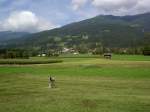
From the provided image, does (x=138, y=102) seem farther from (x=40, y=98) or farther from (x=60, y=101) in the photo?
(x=40, y=98)

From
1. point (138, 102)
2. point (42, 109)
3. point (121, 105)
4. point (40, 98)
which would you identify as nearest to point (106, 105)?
point (121, 105)

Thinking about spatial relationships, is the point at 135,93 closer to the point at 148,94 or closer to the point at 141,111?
the point at 148,94

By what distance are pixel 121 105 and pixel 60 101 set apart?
19.4 feet

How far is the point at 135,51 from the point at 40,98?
143493 millimetres

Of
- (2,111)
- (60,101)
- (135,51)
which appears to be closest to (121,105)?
(60,101)

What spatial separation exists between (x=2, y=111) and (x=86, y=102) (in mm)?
7495

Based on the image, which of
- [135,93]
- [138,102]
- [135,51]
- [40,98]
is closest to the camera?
[138,102]

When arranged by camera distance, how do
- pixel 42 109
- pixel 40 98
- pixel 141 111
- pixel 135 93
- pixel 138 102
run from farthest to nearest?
pixel 135 93, pixel 40 98, pixel 138 102, pixel 42 109, pixel 141 111

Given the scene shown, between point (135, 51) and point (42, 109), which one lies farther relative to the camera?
point (135, 51)

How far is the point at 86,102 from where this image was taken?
27.0m

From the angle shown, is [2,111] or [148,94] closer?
[2,111]

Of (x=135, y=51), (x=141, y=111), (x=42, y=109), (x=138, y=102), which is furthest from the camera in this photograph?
(x=135, y=51)

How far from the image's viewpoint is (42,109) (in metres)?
24.4

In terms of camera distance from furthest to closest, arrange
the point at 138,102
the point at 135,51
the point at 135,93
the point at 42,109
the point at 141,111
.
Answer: the point at 135,51 < the point at 135,93 < the point at 138,102 < the point at 42,109 < the point at 141,111
